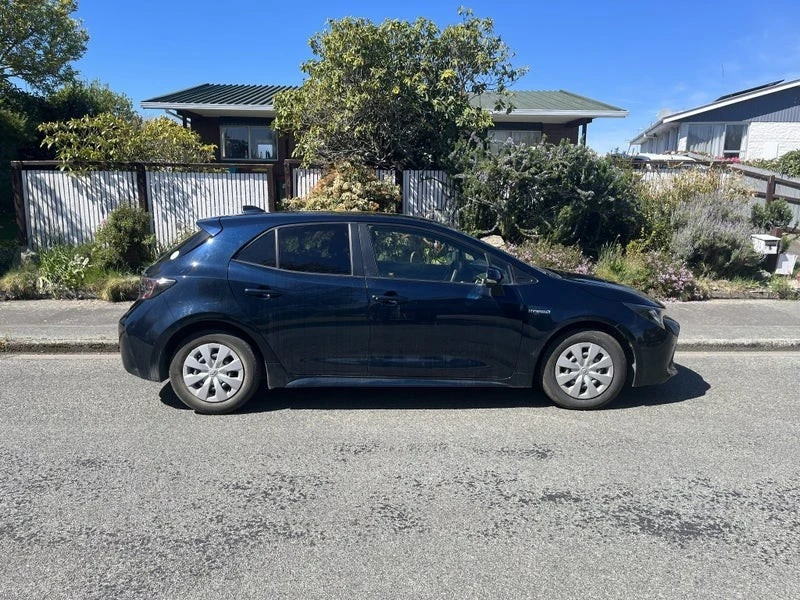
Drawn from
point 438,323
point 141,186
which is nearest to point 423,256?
point 438,323

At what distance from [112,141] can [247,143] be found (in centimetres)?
846

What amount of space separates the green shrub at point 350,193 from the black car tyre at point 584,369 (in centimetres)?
561

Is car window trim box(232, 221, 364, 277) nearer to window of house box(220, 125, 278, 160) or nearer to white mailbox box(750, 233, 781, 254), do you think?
white mailbox box(750, 233, 781, 254)

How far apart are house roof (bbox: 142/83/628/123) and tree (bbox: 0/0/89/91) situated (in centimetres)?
255

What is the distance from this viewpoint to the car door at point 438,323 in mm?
4863

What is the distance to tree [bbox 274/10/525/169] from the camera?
1046 cm

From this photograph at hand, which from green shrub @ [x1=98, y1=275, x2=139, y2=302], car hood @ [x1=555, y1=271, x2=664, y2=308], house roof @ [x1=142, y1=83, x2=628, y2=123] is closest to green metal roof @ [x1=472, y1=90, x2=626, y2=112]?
house roof @ [x1=142, y1=83, x2=628, y2=123]

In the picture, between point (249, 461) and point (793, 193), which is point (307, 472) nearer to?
point (249, 461)

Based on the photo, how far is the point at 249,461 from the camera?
4.10m

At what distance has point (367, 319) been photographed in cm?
486

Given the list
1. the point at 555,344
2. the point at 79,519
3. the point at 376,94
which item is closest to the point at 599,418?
the point at 555,344

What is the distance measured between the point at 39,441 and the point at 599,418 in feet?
14.0

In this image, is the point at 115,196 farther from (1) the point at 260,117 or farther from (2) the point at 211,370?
(1) the point at 260,117

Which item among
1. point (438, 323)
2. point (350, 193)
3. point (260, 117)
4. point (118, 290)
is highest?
point (260, 117)
